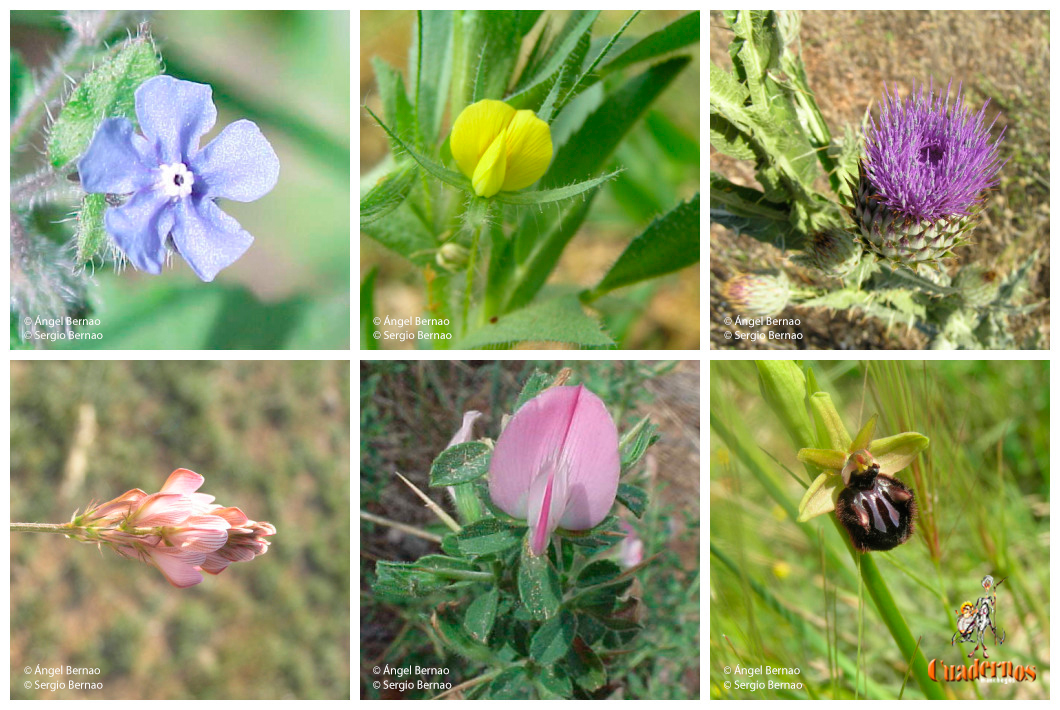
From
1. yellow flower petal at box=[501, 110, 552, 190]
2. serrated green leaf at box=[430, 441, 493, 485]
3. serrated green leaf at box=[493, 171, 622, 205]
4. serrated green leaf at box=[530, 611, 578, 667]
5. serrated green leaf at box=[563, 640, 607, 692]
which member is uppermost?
yellow flower petal at box=[501, 110, 552, 190]

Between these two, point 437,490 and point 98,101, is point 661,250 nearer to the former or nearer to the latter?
point 437,490

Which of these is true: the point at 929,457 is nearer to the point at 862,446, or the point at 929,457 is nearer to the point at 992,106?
the point at 862,446

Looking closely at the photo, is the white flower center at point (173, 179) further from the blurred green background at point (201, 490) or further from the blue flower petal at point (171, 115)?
the blurred green background at point (201, 490)

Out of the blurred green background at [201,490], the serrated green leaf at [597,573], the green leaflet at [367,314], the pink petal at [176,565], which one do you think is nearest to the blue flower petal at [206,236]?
the green leaflet at [367,314]

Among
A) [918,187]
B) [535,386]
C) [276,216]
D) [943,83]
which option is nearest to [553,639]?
[535,386]

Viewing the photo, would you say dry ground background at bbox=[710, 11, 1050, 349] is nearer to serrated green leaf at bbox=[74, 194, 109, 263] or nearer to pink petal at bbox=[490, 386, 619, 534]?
pink petal at bbox=[490, 386, 619, 534]

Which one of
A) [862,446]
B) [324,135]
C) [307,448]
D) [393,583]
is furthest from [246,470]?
[862,446]

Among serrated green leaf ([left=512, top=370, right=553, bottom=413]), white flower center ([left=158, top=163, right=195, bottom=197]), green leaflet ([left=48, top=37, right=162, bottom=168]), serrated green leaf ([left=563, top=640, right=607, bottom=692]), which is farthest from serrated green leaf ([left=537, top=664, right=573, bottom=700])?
green leaflet ([left=48, top=37, right=162, bottom=168])
